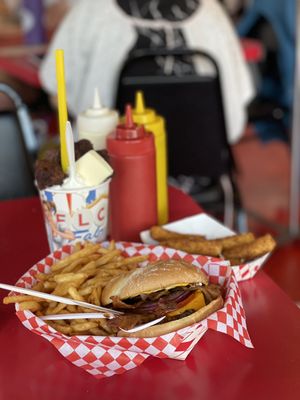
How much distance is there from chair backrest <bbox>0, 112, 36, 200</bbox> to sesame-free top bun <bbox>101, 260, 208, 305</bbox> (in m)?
1.00

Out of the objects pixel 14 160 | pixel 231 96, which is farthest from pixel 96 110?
pixel 231 96

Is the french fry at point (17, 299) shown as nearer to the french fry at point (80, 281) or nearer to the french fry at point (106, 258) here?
the french fry at point (80, 281)

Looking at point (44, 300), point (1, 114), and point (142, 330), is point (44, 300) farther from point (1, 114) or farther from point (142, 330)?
point (1, 114)

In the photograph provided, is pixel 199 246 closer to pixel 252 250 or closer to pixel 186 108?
pixel 252 250

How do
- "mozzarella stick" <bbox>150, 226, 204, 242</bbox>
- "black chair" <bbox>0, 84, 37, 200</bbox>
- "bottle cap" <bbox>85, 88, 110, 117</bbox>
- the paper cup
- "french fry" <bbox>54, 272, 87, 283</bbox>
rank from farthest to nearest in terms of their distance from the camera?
"black chair" <bbox>0, 84, 37, 200</bbox> < "bottle cap" <bbox>85, 88, 110, 117</bbox> < "mozzarella stick" <bbox>150, 226, 204, 242</bbox> < the paper cup < "french fry" <bbox>54, 272, 87, 283</bbox>

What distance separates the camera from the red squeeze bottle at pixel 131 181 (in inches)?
44.4

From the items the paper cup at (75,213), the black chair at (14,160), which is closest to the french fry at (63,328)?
the paper cup at (75,213)

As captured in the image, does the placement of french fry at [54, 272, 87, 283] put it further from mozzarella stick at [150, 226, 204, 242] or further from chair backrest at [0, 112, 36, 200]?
chair backrest at [0, 112, 36, 200]

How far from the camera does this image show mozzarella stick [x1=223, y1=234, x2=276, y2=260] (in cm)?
107

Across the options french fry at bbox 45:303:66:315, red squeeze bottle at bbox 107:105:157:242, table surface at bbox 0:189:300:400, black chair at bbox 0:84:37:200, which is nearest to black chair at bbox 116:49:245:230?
black chair at bbox 0:84:37:200

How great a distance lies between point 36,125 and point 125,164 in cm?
260

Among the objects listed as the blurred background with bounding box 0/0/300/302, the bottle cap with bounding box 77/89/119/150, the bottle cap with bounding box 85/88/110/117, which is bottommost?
the blurred background with bounding box 0/0/300/302

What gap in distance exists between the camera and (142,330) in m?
0.82

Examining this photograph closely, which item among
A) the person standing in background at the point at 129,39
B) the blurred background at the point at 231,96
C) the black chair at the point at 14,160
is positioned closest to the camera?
the black chair at the point at 14,160
